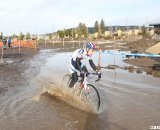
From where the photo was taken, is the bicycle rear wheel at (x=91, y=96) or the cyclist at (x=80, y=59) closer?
the cyclist at (x=80, y=59)

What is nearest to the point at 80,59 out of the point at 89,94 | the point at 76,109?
the point at 89,94

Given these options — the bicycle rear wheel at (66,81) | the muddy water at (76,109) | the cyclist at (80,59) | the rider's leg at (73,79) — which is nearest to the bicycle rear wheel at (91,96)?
the muddy water at (76,109)

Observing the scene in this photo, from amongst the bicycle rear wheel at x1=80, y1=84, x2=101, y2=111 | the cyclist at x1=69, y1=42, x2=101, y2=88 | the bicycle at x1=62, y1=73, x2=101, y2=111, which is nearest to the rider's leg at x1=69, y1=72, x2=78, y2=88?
the cyclist at x1=69, y1=42, x2=101, y2=88

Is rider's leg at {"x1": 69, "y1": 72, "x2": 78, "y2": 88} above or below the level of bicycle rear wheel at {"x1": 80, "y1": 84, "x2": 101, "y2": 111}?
above

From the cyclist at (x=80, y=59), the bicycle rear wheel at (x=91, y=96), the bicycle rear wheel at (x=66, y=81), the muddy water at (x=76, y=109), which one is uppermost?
the cyclist at (x=80, y=59)

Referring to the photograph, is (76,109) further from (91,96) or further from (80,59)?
(80,59)

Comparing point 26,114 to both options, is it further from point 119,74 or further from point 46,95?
point 119,74

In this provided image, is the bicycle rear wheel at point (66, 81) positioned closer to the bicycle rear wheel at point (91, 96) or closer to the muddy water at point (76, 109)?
the muddy water at point (76, 109)

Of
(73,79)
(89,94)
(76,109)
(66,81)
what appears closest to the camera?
(89,94)

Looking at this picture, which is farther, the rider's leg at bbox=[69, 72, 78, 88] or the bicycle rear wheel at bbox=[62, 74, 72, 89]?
the bicycle rear wheel at bbox=[62, 74, 72, 89]

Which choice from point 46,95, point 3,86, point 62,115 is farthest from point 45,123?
point 3,86

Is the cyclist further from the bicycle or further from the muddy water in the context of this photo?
the muddy water

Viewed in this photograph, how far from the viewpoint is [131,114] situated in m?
9.51

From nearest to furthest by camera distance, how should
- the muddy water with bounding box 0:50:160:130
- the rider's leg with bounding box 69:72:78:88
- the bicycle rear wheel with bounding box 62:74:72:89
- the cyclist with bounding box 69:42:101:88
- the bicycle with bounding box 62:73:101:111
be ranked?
the muddy water with bounding box 0:50:160:130 → the cyclist with bounding box 69:42:101:88 → the bicycle with bounding box 62:73:101:111 → the rider's leg with bounding box 69:72:78:88 → the bicycle rear wheel with bounding box 62:74:72:89
